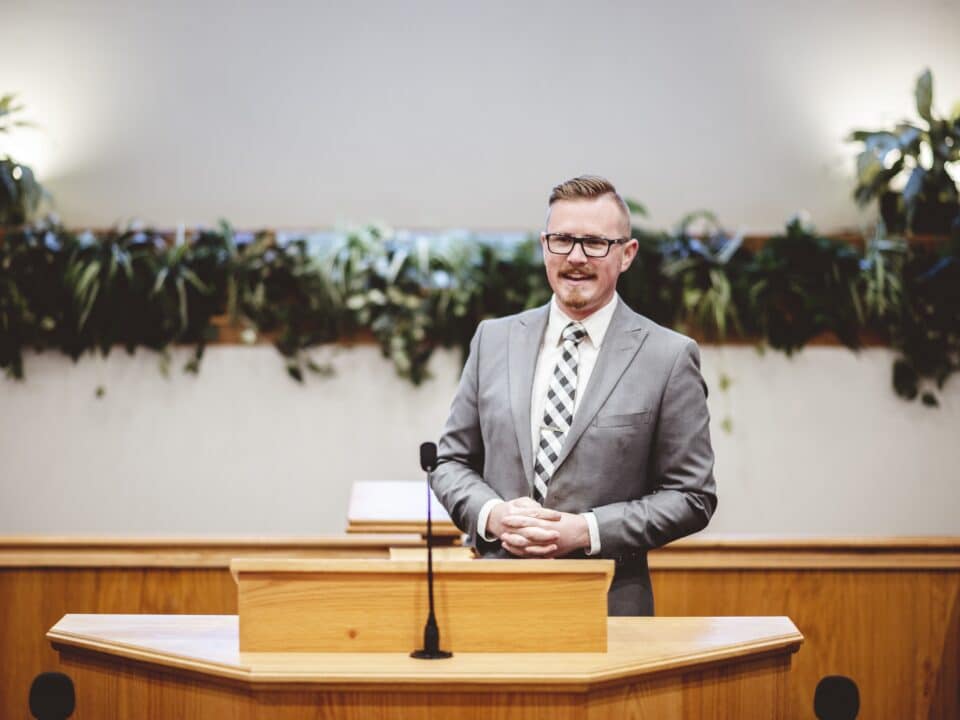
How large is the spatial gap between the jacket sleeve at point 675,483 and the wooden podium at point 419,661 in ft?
1.01

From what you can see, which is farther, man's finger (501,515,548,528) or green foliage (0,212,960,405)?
green foliage (0,212,960,405)

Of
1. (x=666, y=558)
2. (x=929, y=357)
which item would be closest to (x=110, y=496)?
(x=666, y=558)

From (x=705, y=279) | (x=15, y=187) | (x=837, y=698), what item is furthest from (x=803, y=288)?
(x=15, y=187)

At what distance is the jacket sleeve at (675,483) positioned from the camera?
2.29 metres

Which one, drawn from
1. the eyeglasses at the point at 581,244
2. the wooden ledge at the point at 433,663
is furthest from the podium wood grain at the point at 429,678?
the eyeglasses at the point at 581,244

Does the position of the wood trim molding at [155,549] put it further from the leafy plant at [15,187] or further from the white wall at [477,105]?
the white wall at [477,105]

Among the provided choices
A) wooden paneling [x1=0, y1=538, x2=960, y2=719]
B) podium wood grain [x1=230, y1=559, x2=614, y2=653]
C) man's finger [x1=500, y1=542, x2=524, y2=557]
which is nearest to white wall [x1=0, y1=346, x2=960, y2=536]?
wooden paneling [x1=0, y1=538, x2=960, y2=719]

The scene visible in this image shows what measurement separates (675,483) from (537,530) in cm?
37

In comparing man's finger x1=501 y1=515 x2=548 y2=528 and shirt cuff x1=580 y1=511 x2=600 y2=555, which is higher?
man's finger x1=501 y1=515 x2=548 y2=528

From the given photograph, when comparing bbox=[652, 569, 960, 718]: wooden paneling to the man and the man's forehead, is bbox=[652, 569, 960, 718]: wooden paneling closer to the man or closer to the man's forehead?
the man

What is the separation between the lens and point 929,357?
4.45m

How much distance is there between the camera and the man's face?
2373mm

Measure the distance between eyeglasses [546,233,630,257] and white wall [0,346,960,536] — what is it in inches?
83.8

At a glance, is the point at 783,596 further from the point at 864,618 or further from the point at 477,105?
the point at 477,105
